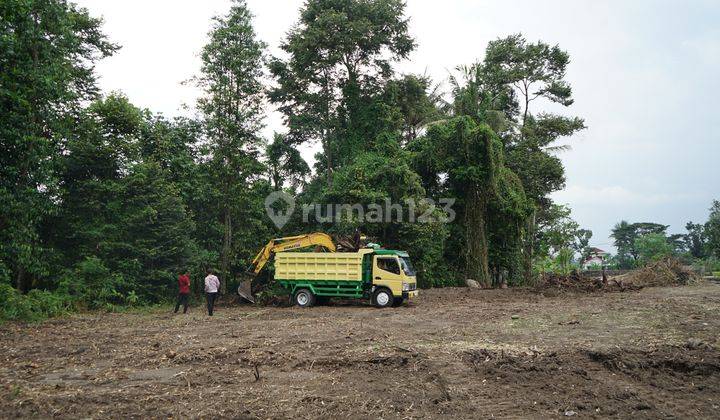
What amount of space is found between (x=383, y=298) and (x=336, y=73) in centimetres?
1474

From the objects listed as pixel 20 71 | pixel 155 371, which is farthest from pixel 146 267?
A: pixel 155 371

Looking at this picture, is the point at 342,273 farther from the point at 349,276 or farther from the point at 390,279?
the point at 390,279

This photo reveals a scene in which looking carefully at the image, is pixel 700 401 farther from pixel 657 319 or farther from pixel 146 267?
pixel 146 267

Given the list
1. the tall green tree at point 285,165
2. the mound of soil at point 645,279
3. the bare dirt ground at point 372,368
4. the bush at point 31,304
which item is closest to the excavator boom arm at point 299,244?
the bare dirt ground at point 372,368

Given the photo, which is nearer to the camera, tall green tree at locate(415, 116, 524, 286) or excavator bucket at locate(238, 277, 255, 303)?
excavator bucket at locate(238, 277, 255, 303)

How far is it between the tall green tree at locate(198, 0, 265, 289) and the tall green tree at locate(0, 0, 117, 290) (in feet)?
20.9

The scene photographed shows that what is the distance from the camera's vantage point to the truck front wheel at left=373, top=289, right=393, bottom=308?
1731 centimetres

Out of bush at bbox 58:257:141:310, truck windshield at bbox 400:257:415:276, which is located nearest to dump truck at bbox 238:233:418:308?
truck windshield at bbox 400:257:415:276

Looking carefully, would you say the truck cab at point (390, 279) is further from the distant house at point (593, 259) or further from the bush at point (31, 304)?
the distant house at point (593, 259)

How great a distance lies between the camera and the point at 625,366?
298 inches

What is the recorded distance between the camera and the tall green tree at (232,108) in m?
22.0

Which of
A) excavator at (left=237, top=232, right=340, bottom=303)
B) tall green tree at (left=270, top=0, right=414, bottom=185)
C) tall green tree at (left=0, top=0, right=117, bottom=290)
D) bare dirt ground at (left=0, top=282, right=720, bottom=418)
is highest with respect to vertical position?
tall green tree at (left=270, top=0, right=414, bottom=185)

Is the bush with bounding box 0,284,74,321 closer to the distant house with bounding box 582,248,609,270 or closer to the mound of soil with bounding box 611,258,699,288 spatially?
the mound of soil with bounding box 611,258,699,288

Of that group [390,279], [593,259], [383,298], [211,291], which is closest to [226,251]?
[211,291]
